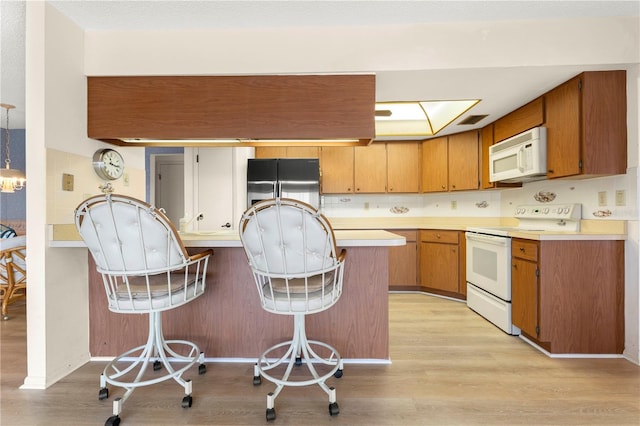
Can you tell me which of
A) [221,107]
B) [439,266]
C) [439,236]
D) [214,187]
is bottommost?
[439,266]

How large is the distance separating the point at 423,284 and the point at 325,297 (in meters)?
2.83

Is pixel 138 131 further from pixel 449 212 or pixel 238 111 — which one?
pixel 449 212

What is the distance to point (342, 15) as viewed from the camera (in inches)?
80.1

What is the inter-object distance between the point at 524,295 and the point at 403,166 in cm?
231

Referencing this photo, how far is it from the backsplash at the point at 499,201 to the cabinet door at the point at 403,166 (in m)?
0.27

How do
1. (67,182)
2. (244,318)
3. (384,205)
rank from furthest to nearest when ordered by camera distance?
(384,205), (244,318), (67,182)

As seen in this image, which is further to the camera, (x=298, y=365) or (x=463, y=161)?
(x=463, y=161)

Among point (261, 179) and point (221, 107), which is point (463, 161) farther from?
point (221, 107)

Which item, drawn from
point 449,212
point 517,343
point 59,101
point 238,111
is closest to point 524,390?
point 517,343

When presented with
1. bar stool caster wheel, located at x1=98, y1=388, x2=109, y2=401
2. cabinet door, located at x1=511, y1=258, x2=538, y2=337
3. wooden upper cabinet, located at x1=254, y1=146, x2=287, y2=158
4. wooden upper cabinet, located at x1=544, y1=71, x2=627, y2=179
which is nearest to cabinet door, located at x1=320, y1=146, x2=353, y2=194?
wooden upper cabinet, located at x1=254, y1=146, x2=287, y2=158

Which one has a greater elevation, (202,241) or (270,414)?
(202,241)

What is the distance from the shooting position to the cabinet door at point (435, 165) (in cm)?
398

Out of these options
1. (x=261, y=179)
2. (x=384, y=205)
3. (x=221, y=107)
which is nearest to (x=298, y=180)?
(x=261, y=179)

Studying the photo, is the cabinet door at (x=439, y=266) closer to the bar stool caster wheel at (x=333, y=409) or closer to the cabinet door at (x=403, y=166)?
the cabinet door at (x=403, y=166)
